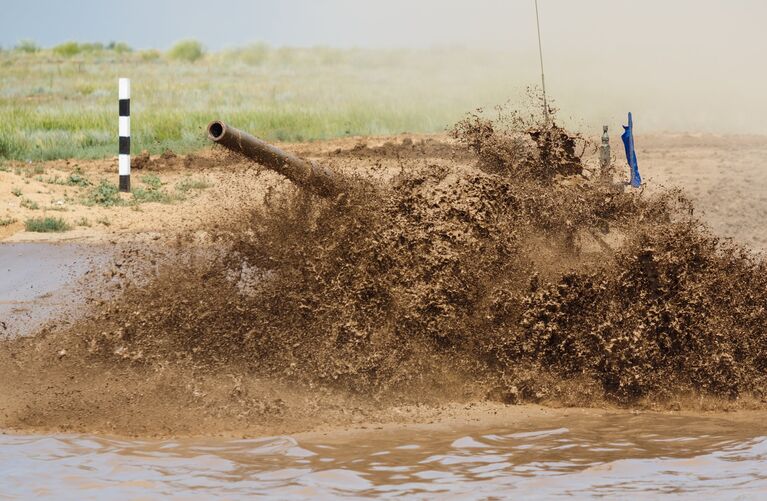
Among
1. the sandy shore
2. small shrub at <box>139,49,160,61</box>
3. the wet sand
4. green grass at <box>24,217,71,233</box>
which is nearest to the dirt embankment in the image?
the wet sand

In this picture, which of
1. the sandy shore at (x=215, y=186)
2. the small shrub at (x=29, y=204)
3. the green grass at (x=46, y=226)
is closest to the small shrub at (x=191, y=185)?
the sandy shore at (x=215, y=186)

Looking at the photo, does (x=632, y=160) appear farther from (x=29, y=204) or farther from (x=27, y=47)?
(x=27, y=47)

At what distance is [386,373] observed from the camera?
Answer: 753 centimetres

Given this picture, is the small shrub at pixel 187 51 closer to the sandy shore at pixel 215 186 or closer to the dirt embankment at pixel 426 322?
Result: the sandy shore at pixel 215 186

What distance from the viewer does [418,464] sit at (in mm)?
6203

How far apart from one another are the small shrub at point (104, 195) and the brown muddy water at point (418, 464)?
608 cm

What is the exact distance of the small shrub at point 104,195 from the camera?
1264 cm

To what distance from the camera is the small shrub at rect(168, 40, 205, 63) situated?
55469mm

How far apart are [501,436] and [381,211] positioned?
6.12 ft

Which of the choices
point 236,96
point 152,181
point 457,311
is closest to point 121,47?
point 236,96

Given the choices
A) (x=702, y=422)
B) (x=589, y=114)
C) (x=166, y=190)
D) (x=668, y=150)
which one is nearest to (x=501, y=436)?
(x=702, y=422)

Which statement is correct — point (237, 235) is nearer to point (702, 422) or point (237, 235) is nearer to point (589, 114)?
point (702, 422)

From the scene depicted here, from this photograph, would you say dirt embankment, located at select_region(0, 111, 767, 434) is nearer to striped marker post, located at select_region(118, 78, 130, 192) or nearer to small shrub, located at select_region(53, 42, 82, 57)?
striped marker post, located at select_region(118, 78, 130, 192)

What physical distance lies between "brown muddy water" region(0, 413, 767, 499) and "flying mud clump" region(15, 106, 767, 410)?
62 centimetres
